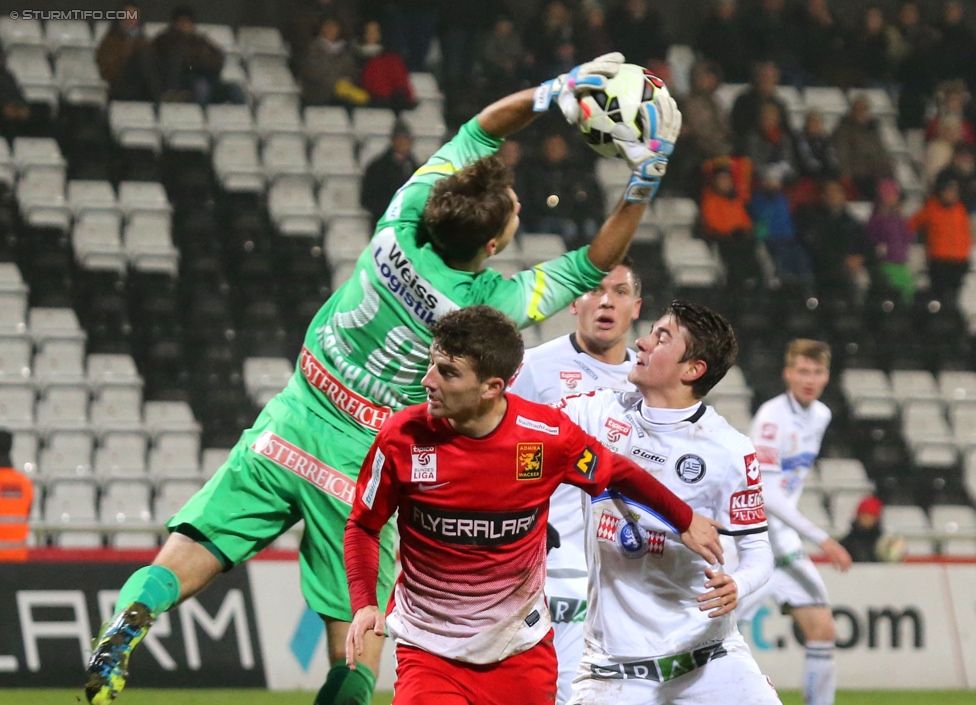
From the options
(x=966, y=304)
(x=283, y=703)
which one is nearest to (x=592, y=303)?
(x=283, y=703)

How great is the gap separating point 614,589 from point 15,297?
9.10 meters

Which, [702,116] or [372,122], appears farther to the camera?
[702,116]

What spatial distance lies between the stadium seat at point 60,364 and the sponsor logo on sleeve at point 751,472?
8.56 metres

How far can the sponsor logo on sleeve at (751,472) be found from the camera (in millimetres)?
4488

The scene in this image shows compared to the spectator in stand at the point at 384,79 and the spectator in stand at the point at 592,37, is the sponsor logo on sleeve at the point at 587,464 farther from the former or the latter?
the spectator in stand at the point at 592,37

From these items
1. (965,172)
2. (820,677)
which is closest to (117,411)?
(820,677)

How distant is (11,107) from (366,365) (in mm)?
9523

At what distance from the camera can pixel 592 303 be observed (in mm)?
6047

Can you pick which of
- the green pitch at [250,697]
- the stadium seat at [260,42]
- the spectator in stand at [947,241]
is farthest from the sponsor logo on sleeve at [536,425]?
the stadium seat at [260,42]

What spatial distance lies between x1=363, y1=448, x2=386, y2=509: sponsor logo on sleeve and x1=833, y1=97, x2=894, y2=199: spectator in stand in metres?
12.0

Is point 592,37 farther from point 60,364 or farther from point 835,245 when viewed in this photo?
point 60,364

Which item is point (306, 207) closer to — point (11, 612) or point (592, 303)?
point (11, 612)

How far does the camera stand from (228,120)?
45.4ft

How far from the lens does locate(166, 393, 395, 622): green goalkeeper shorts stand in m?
4.71
